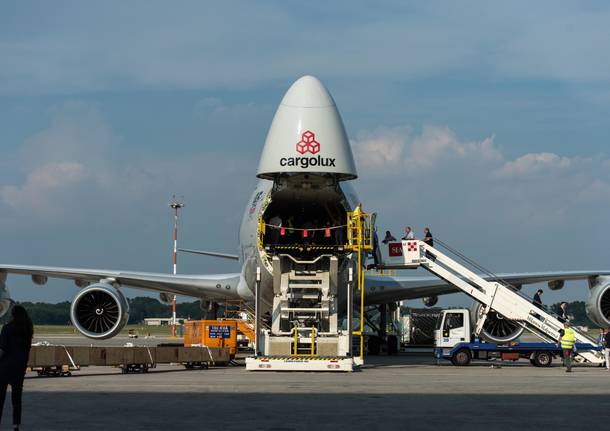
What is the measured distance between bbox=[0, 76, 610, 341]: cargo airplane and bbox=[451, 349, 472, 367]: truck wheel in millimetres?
1818

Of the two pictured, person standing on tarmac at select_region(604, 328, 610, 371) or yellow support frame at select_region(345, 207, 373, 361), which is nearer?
yellow support frame at select_region(345, 207, 373, 361)

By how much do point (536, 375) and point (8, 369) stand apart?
14.7 meters

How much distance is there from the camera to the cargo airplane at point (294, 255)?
23797mm

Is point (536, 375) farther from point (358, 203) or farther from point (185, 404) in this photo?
point (185, 404)

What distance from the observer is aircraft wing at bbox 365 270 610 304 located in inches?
1222

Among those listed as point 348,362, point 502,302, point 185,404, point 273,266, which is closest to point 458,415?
point 185,404

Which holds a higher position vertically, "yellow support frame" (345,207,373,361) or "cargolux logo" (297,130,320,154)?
"cargolux logo" (297,130,320,154)

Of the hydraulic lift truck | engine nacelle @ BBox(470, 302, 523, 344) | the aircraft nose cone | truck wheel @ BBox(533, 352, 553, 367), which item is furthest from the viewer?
engine nacelle @ BBox(470, 302, 523, 344)

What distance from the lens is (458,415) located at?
12.9 meters

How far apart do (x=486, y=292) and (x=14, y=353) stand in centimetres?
1888

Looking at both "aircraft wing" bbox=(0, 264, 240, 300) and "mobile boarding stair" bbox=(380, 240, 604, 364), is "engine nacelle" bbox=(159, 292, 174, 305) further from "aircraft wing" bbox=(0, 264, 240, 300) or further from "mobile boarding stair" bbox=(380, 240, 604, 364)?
"mobile boarding stair" bbox=(380, 240, 604, 364)

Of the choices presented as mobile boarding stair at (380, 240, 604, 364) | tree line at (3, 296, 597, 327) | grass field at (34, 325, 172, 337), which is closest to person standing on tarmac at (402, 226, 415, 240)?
mobile boarding stair at (380, 240, 604, 364)

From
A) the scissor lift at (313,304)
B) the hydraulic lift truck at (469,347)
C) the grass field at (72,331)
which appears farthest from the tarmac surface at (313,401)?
the grass field at (72,331)

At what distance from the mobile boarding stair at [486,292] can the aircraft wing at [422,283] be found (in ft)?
7.25
